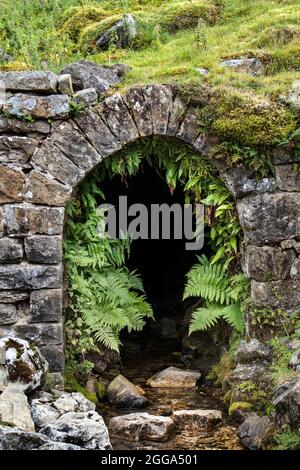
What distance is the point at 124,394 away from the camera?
725cm

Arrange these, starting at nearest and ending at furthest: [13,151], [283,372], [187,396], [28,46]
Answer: [283,372], [13,151], [187,396], [28,46]

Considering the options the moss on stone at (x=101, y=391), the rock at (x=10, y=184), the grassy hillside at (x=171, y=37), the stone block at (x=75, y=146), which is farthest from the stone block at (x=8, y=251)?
the grassy hillside at (x=171, y=37)

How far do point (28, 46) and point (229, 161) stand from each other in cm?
372

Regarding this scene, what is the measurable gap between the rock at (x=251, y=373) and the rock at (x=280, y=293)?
0.76m

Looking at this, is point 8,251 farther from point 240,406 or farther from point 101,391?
point 240,406

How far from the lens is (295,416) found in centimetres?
536

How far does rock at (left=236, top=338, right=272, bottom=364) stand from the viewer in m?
6.97

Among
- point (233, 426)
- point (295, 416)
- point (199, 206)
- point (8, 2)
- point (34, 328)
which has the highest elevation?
point (8, 2)

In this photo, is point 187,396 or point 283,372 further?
point 187,396

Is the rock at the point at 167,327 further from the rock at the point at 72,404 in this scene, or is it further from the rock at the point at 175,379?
the rock at the point at 72,404

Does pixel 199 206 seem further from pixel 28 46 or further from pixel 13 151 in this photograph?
pixel 28 46

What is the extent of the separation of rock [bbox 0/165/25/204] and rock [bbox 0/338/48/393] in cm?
171
